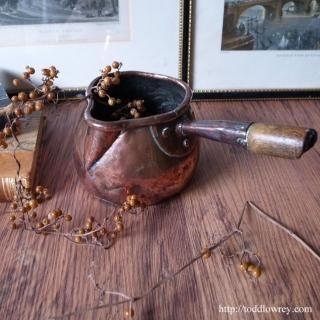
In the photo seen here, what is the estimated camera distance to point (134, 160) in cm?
42

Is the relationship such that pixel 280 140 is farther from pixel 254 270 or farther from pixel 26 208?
pixel 26 208

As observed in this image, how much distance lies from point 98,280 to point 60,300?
1.6 inches

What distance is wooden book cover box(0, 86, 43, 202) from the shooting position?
467 mm

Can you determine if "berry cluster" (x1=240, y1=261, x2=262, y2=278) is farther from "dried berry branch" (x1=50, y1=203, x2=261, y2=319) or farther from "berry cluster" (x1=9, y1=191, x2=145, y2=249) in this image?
"berry cluster" (x1=9, y1=191, x2=145, y2=249)

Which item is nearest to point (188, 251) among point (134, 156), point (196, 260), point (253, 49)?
point (196, 260)

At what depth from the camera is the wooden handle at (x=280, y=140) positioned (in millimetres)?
351

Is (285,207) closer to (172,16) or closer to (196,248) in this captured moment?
(196,248)

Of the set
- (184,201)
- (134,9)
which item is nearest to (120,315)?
(184,201)

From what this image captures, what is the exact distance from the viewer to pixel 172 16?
0.61 m

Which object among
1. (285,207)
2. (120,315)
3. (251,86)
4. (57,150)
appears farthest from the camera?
(251,86)

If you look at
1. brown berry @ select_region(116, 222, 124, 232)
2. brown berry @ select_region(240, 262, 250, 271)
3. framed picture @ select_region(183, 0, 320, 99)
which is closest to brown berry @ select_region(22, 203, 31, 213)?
brown berry @ select_region(116, 222, 124, 232)

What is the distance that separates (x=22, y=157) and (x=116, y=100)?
0.14 m

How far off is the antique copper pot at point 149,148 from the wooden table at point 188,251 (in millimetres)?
41

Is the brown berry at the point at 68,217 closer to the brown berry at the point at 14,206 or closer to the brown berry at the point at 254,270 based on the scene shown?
the brown berry at the point at 14,206
